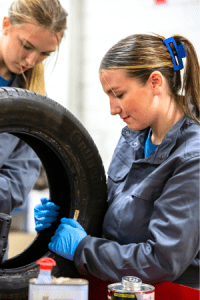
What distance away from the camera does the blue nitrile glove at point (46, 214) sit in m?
1.22

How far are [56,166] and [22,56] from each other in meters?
0.48

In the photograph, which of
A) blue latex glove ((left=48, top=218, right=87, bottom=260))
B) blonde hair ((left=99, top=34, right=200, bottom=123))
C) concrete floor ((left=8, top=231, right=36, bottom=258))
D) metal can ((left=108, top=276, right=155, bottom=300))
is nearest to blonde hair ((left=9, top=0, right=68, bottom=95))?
blonde hair ((left=99, top=34, right=200, bottom=123))

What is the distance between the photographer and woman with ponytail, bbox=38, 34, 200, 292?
930 millimetres

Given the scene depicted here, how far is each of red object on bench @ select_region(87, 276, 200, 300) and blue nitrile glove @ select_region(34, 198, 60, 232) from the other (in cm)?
26

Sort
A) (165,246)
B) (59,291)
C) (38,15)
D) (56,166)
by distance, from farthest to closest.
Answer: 1. (38,15)
2. (56,166)
3. (165,246)
4. (59,291)

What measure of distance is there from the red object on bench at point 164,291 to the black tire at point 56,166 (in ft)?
0.23

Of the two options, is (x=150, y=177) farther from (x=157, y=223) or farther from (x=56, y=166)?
(x=56, y=166)

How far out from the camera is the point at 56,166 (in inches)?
48.8

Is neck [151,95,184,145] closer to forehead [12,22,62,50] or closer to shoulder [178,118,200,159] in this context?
shoulder [178,118,200,159]

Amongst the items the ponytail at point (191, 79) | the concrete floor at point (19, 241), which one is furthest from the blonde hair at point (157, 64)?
the concrete floor at point (19, 241)

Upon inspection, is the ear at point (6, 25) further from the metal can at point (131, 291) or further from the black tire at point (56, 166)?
the metal can at point (131, 291)

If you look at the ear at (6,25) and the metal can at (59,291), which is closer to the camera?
the metal can at (59,291)

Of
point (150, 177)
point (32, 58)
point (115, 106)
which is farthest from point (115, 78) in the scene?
point (32, 58)

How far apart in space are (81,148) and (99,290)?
0.42 metres
